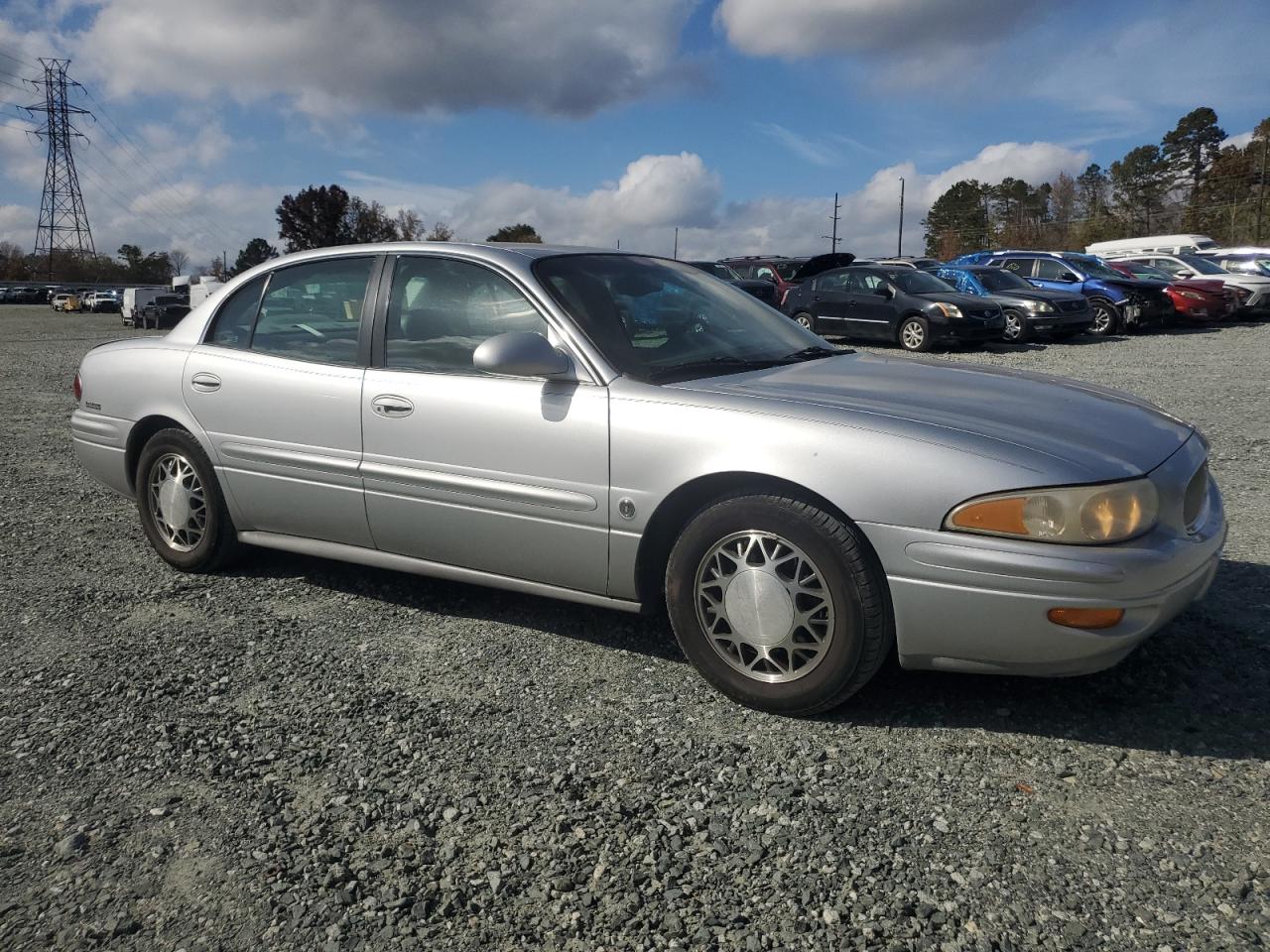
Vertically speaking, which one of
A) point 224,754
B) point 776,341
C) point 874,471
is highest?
point 776,341

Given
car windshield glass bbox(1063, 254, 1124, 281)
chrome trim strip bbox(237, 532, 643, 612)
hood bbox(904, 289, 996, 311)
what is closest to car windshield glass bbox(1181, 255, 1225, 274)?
car windshield glass bbox(1063, 254, 1124, 281)

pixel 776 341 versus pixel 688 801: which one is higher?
pixel 776 341

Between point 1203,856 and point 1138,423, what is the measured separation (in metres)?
1.44

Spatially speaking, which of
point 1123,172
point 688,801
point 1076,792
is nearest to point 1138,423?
point 1076,792

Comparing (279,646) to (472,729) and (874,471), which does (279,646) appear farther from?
(874,471)

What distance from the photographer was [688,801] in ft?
8.59

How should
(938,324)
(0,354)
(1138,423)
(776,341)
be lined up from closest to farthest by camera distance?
(1138,423)
(776,341)
(938,324)
(0,354)

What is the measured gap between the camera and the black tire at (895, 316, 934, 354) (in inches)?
643

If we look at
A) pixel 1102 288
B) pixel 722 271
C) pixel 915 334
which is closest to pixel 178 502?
pixel 915 334

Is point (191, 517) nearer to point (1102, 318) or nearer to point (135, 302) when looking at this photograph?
point (1102, 318)

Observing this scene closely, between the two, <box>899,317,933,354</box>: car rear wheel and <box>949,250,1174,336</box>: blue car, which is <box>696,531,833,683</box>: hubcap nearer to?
<box>899,317,933,354</box>: car rear wheel

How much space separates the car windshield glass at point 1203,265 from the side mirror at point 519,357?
2345 cm

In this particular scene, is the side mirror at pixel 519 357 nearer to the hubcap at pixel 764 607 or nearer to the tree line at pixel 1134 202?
the hubcap at pixel 764 607

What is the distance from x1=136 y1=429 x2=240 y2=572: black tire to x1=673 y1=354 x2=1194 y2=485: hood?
229 centimetres
